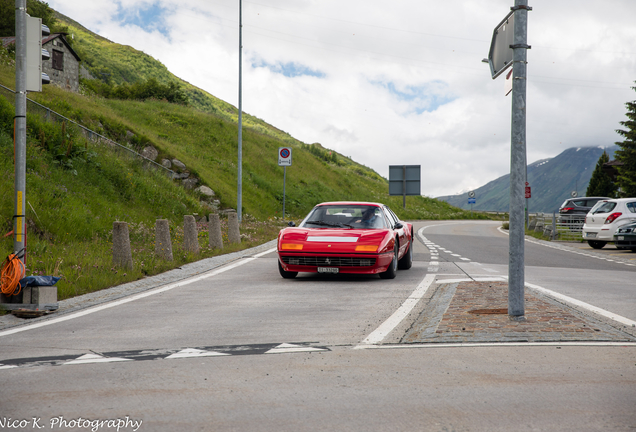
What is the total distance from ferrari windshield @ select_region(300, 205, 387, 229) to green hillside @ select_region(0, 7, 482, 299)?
9.99ft

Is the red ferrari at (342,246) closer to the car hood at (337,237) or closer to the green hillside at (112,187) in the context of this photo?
the car hood at (337,237)

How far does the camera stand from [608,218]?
19938mm

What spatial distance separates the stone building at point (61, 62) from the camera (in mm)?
51312

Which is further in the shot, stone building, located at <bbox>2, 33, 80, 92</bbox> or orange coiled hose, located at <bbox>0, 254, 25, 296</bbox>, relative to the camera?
stone building, located at <bbox>2, 33, 80, 92</bbox>

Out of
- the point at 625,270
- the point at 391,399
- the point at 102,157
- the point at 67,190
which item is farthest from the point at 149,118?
the point at 391,399

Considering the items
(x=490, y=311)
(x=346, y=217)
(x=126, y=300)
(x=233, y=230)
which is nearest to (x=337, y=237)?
(x=346, y=217)

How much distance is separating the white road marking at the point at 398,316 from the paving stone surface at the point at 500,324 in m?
0.21

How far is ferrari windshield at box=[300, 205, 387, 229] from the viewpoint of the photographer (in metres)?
11.2

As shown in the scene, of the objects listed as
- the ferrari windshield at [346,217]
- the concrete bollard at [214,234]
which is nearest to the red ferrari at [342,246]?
the ferrari windshield at [346,217]

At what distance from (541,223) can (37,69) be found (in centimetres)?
2507

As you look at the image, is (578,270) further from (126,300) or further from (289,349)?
(289,349)

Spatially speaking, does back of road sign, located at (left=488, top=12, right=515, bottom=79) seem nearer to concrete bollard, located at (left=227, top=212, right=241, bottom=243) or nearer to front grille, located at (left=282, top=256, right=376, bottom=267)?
front grille, located at (left=282, top=256, right=376, bottom=267)

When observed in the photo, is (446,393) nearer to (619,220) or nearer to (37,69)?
(37,69)

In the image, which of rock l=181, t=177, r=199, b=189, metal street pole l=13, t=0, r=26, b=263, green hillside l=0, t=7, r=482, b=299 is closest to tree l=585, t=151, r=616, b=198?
green hillside l=0, t=7, r=482, b=299
